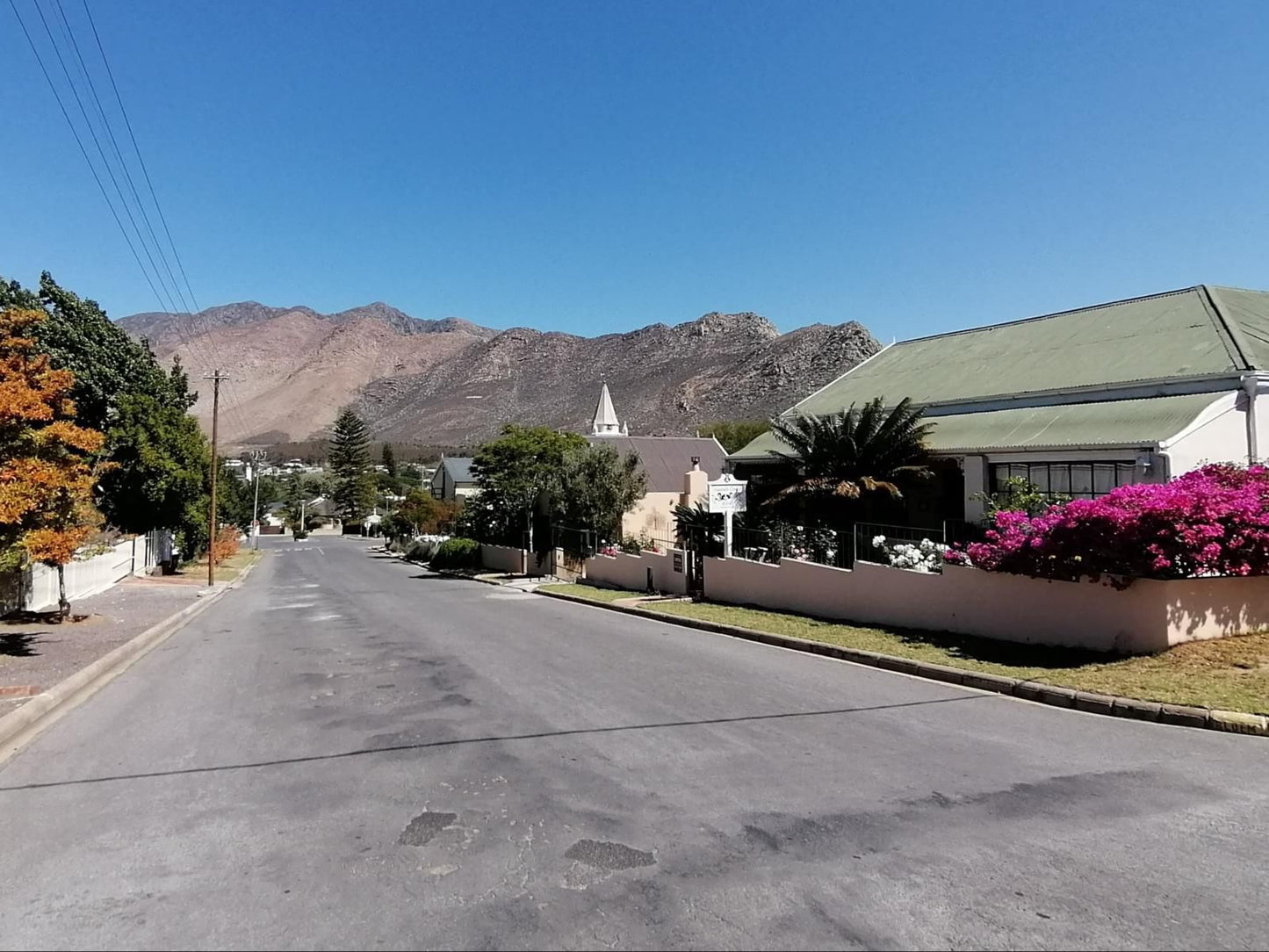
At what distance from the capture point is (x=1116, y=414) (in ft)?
55.1

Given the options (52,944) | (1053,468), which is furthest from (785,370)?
(52,944)

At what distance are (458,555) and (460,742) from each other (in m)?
39.7

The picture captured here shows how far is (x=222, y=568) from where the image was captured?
45.8 meters

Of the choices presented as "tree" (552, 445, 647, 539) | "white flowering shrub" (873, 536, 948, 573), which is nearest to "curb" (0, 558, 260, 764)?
"white flowering shrub" (873, 536, 948, 573)

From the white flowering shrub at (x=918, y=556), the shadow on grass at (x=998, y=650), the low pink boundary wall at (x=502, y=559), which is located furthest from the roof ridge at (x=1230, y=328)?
the low pink boundary wall at (x=502, y=559)

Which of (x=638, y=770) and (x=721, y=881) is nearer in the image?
(x=721, y=881)

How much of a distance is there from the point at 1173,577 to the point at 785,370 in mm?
114956

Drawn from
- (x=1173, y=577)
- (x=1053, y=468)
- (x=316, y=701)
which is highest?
(x=1053, y=468)

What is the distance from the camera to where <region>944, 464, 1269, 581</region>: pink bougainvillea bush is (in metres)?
9.80

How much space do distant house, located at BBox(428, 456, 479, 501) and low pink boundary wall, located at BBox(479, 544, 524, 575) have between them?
Result: 3511 centimetres

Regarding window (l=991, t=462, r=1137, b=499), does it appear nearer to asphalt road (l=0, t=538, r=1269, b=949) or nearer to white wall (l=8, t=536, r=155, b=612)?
asphalt road (l=0, t=538, r=1269, b=949)

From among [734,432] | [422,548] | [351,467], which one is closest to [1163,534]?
[422,548]

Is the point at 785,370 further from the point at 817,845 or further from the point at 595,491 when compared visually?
the point at 817,845

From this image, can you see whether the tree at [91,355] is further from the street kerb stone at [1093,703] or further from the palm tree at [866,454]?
the street kerb stone at [1093,703]
